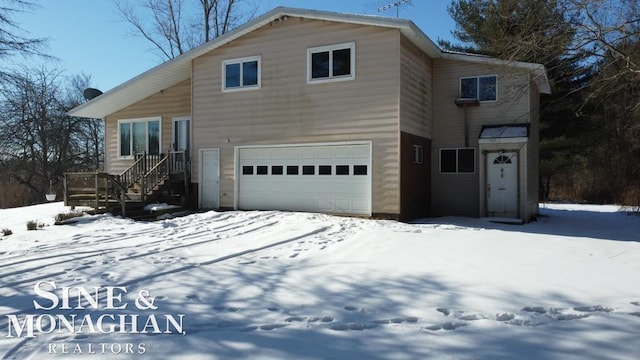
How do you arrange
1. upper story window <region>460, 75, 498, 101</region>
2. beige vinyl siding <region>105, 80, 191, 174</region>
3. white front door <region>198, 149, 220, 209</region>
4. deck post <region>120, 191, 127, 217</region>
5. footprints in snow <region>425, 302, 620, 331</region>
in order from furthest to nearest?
beige vinyl siding <region>105, 80, 191, 174</region>, white front door <region>198, 149, 220, 209</region>, upper story window <region>460, 75, 498, 101</region>, deck post <region>120, 191, 127, 217</region>, footprints in snow <region>425, 302, 620, 331</region>

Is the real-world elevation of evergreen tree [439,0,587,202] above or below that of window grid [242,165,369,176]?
above

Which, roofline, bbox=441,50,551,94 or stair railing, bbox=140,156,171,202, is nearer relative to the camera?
roofline, bbox=441,50,551,94

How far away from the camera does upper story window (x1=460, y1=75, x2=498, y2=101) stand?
14633 mm

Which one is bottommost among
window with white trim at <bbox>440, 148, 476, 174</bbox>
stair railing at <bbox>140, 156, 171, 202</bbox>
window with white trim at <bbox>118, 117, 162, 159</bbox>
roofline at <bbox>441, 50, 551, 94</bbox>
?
stair railing at <bbox>140, 156, 171, 202</bbox>

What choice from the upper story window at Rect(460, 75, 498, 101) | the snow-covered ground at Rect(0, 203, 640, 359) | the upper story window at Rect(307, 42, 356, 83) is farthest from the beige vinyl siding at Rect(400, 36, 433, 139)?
the snow-covered ground at Rect(0, 203, 640, 359)

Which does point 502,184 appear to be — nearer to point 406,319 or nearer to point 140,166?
point 406,319

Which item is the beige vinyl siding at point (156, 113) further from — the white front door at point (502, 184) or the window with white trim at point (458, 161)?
the white front door at point (502, 184)

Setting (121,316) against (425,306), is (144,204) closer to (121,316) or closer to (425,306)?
(121,316)

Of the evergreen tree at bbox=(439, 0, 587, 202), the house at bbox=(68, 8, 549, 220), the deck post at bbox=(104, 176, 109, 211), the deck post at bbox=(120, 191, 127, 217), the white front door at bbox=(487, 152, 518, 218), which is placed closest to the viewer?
the evergreen tree at bbox=(439, 0, 587, 202)

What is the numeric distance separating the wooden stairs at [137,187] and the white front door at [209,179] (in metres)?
0.71

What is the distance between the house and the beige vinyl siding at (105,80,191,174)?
928mm

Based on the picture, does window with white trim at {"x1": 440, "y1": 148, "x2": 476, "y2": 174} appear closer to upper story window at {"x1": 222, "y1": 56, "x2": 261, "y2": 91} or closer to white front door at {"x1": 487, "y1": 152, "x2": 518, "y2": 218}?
white front door at {"x1": 487, "y1": 152, "x2": 518, "y2": 218}

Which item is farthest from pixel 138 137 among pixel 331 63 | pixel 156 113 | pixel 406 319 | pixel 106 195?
pixel 406 319

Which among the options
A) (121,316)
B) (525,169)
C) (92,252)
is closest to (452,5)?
(525,169)
